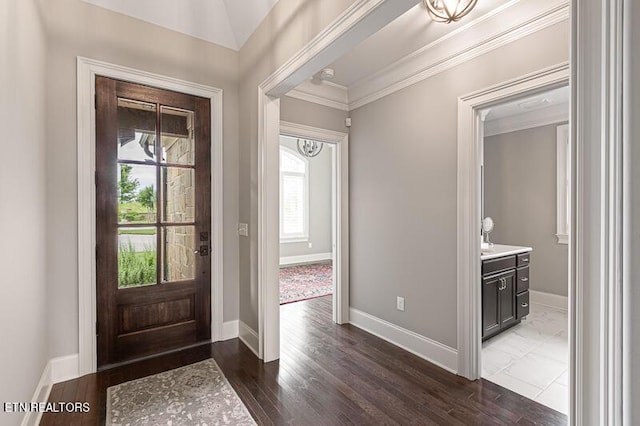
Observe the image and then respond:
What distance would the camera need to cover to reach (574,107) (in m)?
0.79

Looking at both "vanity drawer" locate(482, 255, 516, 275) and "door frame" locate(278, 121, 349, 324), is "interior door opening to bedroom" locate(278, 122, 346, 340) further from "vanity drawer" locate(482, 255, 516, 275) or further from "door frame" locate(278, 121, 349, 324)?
"vanity drawer" locate(482, 255, 516, 275)

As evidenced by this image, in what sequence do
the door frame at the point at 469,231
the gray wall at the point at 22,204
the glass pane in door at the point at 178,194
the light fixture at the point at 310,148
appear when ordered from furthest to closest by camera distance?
the light fixture at the point at 310,148 → the glass pane in door at the point at 178,194 → the door frame at the point at 469,231 → the gray wall at the point at 22,204

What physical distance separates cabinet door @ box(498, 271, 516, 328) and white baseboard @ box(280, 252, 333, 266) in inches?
180

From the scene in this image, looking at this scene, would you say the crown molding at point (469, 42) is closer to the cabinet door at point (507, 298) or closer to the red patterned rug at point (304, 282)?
the cabinet door at point (507, 298)

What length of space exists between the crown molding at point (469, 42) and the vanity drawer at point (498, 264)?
1.83 m

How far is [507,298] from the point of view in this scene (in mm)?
3166

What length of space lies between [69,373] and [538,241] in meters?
5.51

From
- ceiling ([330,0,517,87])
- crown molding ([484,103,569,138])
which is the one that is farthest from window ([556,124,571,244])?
ceiling ([330,0,517,87])

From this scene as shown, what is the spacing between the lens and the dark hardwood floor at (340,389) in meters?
1.90

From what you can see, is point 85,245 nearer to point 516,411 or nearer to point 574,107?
point 574,107

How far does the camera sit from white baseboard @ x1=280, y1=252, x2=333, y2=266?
22.5 feet

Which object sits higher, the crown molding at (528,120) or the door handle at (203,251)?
the crown molding at (528,120)

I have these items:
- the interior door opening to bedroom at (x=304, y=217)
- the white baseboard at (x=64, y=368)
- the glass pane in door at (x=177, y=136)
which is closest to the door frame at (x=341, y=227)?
the interior door opening to bedroom at (x=304, y=217)

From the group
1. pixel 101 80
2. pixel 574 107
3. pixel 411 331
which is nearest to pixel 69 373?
pixel 101 80
